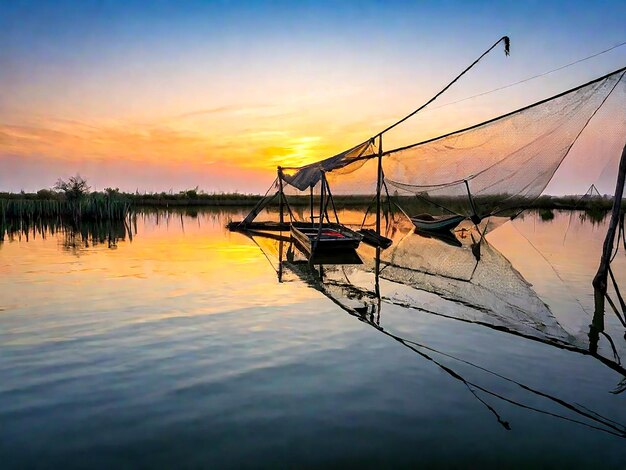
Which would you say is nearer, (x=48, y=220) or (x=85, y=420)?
(x=85, y=420)

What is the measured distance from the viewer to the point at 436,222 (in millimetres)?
20453

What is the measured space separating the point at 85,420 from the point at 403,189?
15.4 meters

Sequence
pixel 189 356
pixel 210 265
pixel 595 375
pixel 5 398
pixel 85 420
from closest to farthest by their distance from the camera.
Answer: pixel 85 420 → pixel 5 398 → pixel 595 375 → pixel 189 356 → pixel 210 265

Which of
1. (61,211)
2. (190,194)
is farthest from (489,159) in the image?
(190,194)

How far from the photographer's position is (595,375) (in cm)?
439

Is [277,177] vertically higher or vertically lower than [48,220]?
higher

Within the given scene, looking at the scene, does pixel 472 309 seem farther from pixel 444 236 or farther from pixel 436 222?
pixel 436 222

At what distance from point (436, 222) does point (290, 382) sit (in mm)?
17370

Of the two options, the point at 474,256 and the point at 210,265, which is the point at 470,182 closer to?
the point at 474,256

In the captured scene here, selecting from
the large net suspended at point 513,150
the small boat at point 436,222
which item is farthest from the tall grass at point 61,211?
the large net suspended at point 513,150

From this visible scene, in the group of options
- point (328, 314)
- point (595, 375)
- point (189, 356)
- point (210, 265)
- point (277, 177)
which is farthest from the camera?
point (277, 177)

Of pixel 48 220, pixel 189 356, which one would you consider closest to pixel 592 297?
pixel 189 356

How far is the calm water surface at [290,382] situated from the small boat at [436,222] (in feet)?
37.3

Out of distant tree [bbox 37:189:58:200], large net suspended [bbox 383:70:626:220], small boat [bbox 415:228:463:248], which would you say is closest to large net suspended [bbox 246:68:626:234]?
large net suspended [bbox 383:70:626:220]
